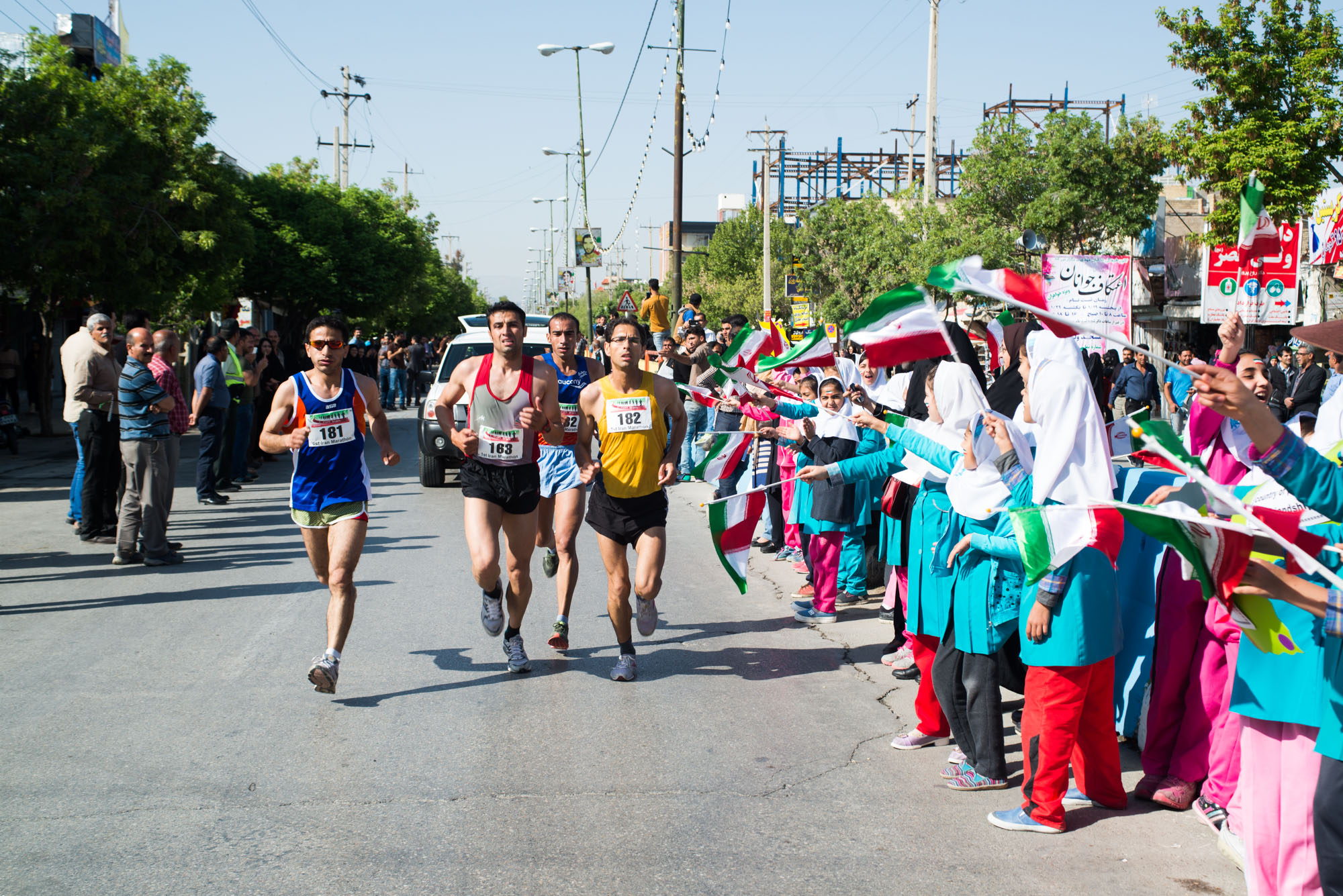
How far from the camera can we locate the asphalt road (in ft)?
13.0

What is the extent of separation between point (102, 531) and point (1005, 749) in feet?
27.3

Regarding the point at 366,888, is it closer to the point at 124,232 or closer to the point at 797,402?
the point at 797,402

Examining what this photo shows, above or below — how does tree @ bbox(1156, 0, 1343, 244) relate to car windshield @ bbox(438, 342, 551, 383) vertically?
above

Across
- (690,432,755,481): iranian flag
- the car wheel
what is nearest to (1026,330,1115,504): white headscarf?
(690,432,755,481): iranian flag

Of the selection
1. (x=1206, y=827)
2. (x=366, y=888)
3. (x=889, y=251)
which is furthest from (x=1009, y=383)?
(x=889, y=251)

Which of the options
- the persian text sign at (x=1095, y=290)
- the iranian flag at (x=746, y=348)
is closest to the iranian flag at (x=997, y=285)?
the iranian flag at (x=746, y=348)

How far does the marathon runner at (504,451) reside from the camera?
20.4 ft

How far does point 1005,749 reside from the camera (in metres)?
5.26

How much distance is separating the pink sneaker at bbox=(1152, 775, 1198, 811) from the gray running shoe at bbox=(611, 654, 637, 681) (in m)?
2.71

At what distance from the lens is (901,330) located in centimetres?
468

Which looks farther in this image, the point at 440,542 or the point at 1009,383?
the point at 440,542

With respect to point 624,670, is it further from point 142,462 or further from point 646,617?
point 142,462

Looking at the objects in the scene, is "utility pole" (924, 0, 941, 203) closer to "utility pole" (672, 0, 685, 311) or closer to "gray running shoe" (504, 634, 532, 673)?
"utility pole" (672, 0, 685, 311)

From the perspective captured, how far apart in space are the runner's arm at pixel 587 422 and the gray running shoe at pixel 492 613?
0.82 m
